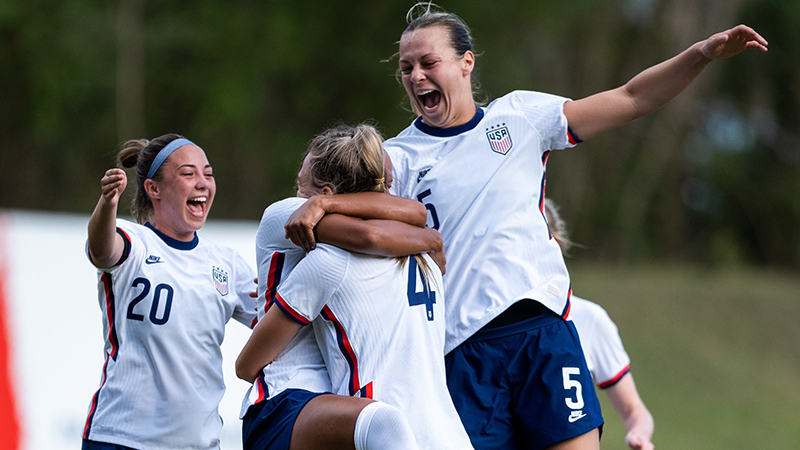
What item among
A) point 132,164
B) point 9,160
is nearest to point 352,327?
point 132,164

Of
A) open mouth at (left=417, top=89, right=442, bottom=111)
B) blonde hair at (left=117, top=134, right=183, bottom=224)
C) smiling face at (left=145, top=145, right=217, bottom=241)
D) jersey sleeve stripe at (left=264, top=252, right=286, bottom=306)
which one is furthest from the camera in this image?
blonde hair at (left=117, top=134, right=183, bottom=224)

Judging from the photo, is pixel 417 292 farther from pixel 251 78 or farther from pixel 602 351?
pixel 251 78

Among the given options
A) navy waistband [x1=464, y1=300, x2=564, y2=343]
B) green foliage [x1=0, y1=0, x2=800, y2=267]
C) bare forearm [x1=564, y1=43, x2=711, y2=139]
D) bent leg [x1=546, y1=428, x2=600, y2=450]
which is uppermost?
green foliage [x1=0, y1=0, x2=800, y2=267]

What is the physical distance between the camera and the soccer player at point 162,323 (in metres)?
3.21

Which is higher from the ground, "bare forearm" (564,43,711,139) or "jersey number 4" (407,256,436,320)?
"bare forearm" (564,43,711,139)

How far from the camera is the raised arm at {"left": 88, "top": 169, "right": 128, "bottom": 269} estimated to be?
2.88 m

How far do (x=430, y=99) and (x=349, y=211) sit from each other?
77cm

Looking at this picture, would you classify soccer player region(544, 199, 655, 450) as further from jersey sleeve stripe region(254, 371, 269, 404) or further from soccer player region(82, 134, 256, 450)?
jersey sleeve stripe region(254, 371, 269, 404)

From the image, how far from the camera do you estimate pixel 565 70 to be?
65.5ft

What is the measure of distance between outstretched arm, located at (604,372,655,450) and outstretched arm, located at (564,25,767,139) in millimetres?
1348

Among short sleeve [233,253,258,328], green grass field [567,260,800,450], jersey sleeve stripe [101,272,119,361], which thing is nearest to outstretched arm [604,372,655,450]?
short sleeve [233,253,258,328]

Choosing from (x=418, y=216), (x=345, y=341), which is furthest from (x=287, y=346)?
(x=418, y=216)

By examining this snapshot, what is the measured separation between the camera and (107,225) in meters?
3.00

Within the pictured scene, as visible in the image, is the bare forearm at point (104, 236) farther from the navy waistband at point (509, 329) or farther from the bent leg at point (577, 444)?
the bent leg at point (577, 444)
